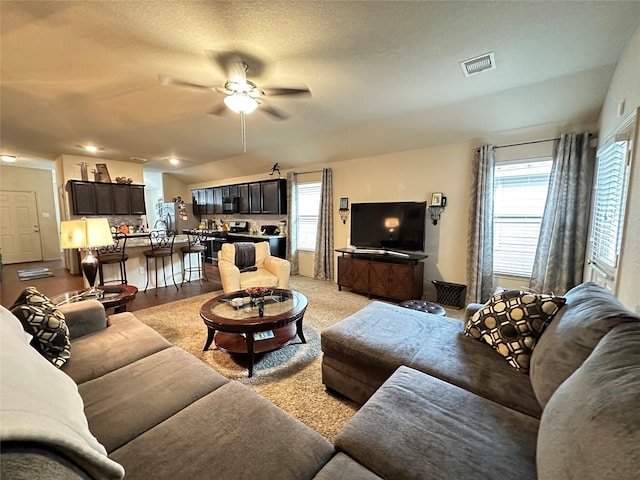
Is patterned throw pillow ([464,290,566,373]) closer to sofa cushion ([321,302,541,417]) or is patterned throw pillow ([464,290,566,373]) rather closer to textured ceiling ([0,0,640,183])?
sofa cushion ([321,302,541,417])

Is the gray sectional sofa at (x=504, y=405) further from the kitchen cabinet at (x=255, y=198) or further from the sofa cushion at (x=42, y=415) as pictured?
the kitchen cabinet at (x=255, y=198)

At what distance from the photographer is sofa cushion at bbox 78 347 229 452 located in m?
1.12

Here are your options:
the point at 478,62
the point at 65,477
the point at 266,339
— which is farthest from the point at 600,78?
the point at 65,477

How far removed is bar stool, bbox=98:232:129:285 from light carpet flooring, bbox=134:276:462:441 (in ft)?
3.38

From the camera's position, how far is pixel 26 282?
206 inches

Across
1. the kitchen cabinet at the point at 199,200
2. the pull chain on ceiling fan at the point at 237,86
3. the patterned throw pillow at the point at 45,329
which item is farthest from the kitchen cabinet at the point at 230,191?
the patterned throw pillow at the point at 45,329

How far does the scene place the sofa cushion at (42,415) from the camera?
0.53 meters

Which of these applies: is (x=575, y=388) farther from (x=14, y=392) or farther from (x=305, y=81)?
(x=305, y=81)

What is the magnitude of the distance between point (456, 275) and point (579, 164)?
6.33 feet

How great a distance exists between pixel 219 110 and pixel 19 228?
7.76 metres

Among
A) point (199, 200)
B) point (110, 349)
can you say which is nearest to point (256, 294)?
point (110, 349)

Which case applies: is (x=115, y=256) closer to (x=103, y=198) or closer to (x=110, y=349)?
(x=103, y=198)

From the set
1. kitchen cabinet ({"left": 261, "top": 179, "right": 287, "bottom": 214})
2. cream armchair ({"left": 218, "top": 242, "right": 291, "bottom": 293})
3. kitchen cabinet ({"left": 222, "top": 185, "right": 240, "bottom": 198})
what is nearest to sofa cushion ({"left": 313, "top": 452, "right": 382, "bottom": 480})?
cream armchair ({"left": 218, "top": 242, "right": 291, "bottom": 293})

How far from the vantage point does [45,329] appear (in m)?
1.57
